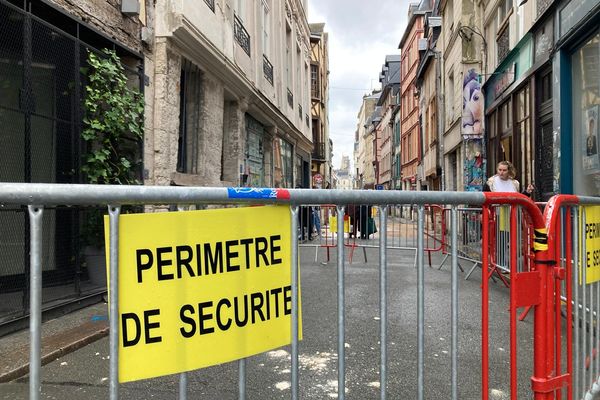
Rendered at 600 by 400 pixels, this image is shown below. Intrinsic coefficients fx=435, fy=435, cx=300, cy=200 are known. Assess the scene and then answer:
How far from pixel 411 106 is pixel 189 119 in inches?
1163

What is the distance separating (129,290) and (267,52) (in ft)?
46.5

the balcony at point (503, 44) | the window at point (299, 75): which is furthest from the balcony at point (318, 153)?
the balcony at point (503, 44)

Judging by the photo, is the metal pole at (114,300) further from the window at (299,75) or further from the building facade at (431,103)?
the building facade at (431,103)

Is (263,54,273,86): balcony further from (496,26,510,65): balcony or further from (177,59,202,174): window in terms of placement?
(496,26,510,65): balcony

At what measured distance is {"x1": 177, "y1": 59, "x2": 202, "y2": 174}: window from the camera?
29.2ft

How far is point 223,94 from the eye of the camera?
1045 centimetres

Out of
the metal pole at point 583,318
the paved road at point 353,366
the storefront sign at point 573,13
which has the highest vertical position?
the storefront sign at point 573,13

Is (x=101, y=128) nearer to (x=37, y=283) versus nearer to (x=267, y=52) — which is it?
(x=37, y=283)

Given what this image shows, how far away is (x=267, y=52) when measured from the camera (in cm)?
1464

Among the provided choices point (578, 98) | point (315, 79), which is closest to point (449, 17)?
point (315, 79)

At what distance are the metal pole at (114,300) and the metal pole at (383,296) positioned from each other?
1.13m

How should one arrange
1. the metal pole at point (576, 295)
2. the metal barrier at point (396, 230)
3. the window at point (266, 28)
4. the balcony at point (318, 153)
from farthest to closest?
the balcony at point (318, 153)
the window at point (266, 28)
the metal barrier at point (396, 230)
the metal pole at point (576, 295)

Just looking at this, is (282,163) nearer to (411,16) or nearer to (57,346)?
(57,346)

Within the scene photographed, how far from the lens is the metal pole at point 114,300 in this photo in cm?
148
